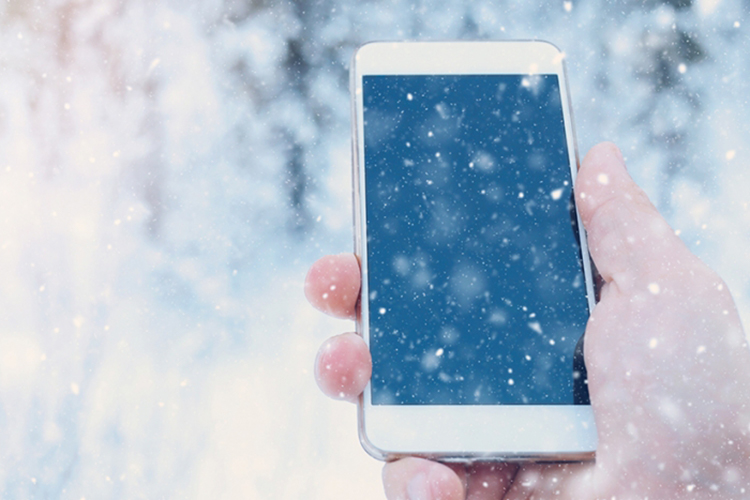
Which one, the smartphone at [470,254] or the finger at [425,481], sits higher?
the smartphone at [470,254]

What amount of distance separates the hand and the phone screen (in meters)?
0.06

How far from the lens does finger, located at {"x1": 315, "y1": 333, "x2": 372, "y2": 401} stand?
115 cm

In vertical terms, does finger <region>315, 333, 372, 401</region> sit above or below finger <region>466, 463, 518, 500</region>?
above

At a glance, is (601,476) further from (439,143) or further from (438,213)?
(439,143)

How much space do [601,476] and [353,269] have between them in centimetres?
65

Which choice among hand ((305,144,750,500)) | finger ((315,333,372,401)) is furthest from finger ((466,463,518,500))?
finger ((315,333,372,401))

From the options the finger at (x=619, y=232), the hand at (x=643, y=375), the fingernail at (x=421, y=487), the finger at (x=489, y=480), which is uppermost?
the finger at (x=619, y=232)

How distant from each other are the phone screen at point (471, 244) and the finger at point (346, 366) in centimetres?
3

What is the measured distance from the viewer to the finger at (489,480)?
4.34ft

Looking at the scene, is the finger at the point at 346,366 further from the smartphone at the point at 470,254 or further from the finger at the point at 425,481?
the finger at the point at 425,481

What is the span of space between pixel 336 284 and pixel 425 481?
0.44m

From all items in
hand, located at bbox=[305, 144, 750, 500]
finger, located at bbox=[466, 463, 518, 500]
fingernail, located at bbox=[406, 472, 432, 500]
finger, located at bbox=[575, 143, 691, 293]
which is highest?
finger, located at bbox=[575, 143, 691, 293]

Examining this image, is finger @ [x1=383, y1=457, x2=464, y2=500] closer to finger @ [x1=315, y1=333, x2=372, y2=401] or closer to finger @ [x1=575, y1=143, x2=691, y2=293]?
finger @ [x1=315, y1=333, x2=372, y2=401]

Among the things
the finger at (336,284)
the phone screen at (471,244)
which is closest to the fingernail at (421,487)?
the phone screen at (471,244)
